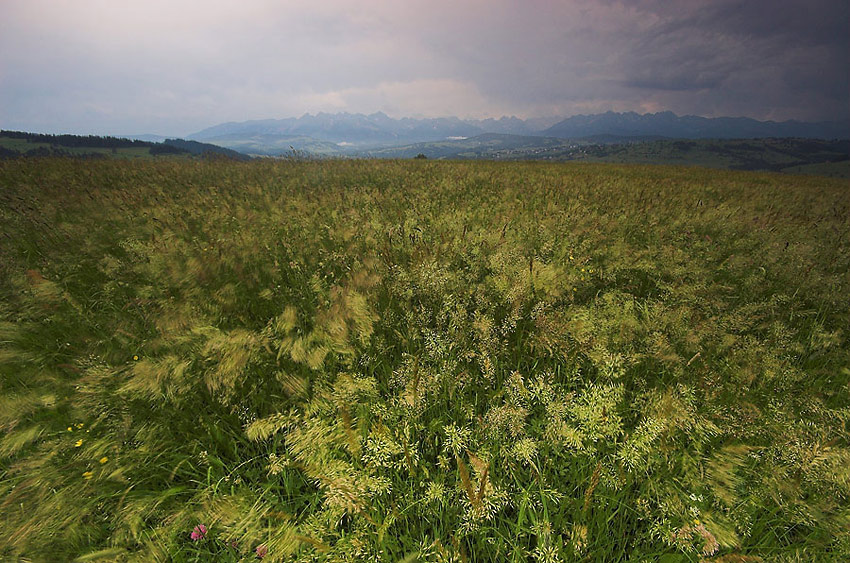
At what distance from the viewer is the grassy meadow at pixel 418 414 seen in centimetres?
140

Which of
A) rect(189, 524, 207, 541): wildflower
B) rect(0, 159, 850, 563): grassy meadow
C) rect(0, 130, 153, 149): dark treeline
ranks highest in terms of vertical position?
rect(0, 130, 153, 149): dark treeline

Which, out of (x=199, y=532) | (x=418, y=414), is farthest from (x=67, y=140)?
(x=418, y=414)

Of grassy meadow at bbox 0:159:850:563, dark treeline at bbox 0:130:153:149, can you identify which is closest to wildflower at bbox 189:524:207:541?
grassy meadow at bbox 0:159:850:563

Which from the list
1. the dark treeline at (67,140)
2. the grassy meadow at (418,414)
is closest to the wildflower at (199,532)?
the grassy meadow at (418,414)

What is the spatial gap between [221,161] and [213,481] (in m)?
14.2

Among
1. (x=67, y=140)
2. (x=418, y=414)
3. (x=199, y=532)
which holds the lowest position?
(x=199, y=532)

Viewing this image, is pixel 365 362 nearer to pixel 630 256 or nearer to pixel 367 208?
pixel 630 256

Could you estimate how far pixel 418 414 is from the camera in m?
1.67

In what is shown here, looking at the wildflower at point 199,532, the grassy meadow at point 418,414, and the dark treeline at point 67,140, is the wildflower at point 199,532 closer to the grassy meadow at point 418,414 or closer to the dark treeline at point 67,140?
the grassy meadow at point 418,414

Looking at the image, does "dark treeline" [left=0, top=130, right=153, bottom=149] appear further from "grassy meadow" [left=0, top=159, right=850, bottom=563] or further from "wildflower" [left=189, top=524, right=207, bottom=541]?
"wildflower" [left=189, top=524, right=207, bottom=541]

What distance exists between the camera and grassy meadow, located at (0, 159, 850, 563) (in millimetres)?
1402

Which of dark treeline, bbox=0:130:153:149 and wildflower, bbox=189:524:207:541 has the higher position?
dark treeline, bbox=0:130:153:149

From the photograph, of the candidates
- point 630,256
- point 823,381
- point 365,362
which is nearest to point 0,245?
point 365,362

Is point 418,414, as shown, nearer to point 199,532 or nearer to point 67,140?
point 199,532
